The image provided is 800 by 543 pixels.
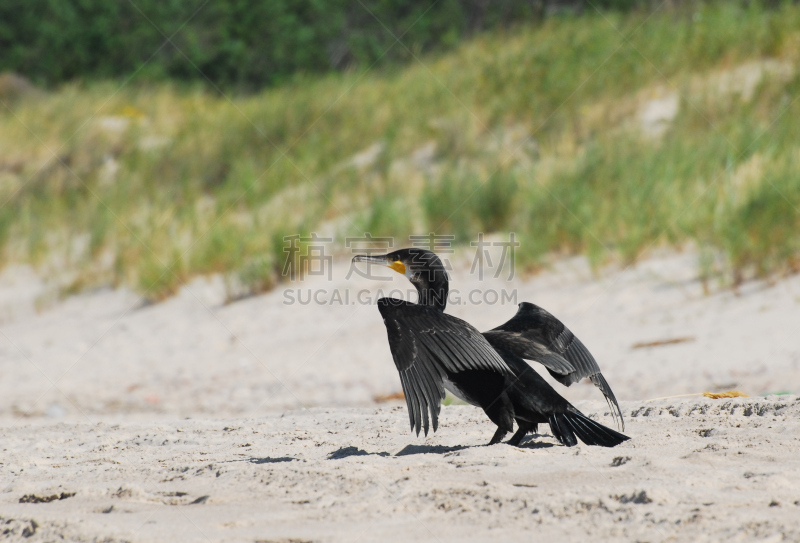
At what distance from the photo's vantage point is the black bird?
8.36ft

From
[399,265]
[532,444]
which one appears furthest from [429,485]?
[399,265]

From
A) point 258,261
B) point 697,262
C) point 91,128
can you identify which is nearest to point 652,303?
point 697,262

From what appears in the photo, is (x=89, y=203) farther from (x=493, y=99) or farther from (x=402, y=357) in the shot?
(x=402, y=357)

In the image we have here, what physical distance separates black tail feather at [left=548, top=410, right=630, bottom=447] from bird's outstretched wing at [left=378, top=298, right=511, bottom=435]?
0.27 m

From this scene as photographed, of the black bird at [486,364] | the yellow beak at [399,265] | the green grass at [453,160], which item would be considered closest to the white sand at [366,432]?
the black bird at [486,364]

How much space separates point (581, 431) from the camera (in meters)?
2.66

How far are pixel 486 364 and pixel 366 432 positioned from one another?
0.84m

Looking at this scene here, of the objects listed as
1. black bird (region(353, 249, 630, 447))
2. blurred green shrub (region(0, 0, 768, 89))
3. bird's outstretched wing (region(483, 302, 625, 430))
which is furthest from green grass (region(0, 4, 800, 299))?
blurred green shrub (region(0, 0, 768, 89))

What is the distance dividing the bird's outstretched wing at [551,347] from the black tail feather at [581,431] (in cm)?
15

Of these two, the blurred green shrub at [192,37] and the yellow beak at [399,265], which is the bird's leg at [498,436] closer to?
the yellow beak at [399,265]

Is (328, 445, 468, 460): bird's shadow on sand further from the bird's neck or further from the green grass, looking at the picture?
the green grass

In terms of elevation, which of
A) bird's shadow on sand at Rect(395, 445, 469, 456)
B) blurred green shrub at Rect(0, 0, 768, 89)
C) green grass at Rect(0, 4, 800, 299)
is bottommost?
bird's shadow on sand at Rect(395, 445, 469, 456)

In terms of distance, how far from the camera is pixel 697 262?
5680 millimetres

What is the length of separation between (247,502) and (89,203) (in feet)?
26.2
